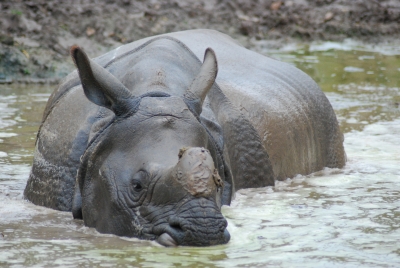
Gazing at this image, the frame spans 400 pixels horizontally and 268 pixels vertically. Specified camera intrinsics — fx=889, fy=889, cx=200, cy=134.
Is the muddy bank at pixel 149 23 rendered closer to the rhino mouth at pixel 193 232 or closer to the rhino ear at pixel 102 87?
the rhino ear at pixel 102 87

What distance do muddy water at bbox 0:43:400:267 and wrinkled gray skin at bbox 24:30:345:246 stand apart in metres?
0.13

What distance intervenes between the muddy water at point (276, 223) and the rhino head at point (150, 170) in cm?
10

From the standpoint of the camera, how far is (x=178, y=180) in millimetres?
4586

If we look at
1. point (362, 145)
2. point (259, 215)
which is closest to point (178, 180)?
point (259, 215)

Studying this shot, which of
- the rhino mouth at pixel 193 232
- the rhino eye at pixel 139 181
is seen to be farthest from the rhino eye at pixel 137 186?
the rhino mouth at pixel 193 232

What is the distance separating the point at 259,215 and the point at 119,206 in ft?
3.62

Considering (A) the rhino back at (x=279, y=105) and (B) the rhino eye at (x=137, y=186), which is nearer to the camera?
(B) the rhino eye at (x=137, y=186)

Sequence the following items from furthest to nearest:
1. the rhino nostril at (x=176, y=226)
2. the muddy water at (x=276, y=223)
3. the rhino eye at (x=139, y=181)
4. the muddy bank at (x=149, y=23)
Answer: the muddy bank at (x=149, y=23) → the rhino eye at (x=139, y=181) → the rhino nostril at (x=176, y=226) → the muddy water at (x=276, y=223)

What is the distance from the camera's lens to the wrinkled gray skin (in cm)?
465

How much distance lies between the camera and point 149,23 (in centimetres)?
1490

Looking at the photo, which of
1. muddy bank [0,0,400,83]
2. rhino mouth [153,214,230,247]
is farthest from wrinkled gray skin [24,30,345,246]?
muddy bank [0,0,400,83]

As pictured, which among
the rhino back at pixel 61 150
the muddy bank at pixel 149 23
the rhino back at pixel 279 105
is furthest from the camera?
the muddy bank at pixel 149 23

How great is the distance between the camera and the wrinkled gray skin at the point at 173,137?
183 inches

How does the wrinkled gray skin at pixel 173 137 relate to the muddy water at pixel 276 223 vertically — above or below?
above
